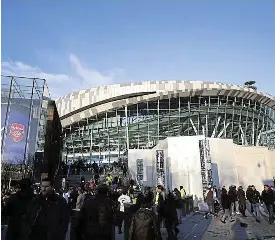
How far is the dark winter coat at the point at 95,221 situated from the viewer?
3.86 m

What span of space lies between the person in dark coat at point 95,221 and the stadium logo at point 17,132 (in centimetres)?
1410

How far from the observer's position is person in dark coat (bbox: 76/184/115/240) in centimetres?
386

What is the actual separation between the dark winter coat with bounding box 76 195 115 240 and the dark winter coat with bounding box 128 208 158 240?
526 mm

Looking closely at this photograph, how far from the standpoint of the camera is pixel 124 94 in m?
33.7

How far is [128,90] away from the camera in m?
33.8

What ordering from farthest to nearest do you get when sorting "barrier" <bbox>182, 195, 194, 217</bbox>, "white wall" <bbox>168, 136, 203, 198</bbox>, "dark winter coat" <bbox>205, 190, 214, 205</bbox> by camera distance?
Answer: "white wall" <bbox>168, 136, 203, 198</bbox> → "barrier" <bbox>182, 195, 194, 217</bbox> → "dark winter coat" <bbox>205, 190, 214, 205</bbox>

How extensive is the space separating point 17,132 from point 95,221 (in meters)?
14.5

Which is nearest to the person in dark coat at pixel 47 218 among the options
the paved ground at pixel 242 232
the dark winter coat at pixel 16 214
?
the dark winter coat at pixel 16 214

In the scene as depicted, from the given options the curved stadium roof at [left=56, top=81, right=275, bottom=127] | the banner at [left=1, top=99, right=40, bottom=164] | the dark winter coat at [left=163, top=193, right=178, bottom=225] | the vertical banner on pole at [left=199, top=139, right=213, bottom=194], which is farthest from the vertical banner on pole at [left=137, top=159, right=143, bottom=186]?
the dark winter coat at [left=163, top=193, right=178, bottom=225]

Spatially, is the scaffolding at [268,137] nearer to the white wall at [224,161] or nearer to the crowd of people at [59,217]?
the white wall at [224,161]

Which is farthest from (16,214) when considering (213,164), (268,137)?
(268,137)

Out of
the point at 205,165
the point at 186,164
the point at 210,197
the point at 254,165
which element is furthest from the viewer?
the point at 254,165

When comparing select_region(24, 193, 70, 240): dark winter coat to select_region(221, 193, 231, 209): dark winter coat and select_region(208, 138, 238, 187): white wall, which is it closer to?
select_region(221, 193, 231, 209): dark winter coat

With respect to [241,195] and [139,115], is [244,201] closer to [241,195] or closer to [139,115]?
[241,195]
